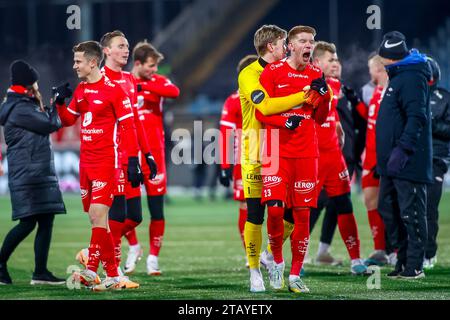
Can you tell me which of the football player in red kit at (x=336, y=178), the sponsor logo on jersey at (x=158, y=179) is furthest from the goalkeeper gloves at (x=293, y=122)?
the sponsor logo on jersey at (x=158, y=179)

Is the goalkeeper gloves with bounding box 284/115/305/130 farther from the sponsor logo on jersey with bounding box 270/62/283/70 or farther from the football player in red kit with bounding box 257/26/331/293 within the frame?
the sponsor logo on jersey with bounding box 270/62/283/70

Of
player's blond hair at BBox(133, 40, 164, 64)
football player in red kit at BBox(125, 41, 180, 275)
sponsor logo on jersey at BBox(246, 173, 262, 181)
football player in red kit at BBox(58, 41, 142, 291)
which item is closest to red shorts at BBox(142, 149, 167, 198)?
football player in red kit at BBox(125, 41, 180, 275)

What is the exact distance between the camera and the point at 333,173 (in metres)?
10.4

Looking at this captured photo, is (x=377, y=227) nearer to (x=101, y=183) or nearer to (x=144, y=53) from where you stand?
(x=144, y=53)

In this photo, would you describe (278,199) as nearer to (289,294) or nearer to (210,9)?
(289,294)

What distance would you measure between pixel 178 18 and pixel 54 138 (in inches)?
275

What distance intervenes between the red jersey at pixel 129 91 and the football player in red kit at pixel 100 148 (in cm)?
20

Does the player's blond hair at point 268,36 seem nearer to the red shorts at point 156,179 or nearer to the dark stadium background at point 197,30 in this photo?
the red shorts at point 156,179

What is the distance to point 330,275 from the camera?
10.3m

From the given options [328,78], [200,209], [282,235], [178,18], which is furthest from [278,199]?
[178,18]

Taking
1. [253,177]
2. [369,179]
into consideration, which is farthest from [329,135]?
[253,177]

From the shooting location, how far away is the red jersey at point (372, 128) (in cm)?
1136

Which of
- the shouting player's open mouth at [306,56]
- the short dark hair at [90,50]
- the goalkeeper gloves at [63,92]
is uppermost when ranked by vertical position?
the short dark hair at [90,50]
